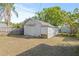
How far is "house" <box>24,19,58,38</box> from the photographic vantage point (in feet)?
15.3

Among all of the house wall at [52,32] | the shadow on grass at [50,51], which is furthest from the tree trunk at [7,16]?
the house wall at [52,32]

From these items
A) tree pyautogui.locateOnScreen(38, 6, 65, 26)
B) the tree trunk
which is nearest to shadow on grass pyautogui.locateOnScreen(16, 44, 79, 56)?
tree pyautogui.locateOnScreen(38, 6, 65, 26)

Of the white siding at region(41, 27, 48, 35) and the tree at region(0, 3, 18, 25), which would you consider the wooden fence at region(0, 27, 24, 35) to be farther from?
the white siding at region(41, 27, 48, 35)

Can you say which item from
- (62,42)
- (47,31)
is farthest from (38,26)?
(62,42)

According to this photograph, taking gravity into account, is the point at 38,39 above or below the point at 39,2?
below

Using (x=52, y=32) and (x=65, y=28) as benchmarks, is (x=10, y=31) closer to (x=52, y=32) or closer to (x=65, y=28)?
(x=52, y=32)

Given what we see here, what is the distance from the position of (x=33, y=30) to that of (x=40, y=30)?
0.13m

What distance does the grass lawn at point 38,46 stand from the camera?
178 inches

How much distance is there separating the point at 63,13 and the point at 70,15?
13 cm

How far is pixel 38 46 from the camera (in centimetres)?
460

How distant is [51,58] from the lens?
14.3ft

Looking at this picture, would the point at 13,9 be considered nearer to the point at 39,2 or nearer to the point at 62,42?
the point at 39,2

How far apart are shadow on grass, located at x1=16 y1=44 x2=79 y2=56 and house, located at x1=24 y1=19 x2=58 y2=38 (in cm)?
22

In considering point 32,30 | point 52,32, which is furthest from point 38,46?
point 32,30
